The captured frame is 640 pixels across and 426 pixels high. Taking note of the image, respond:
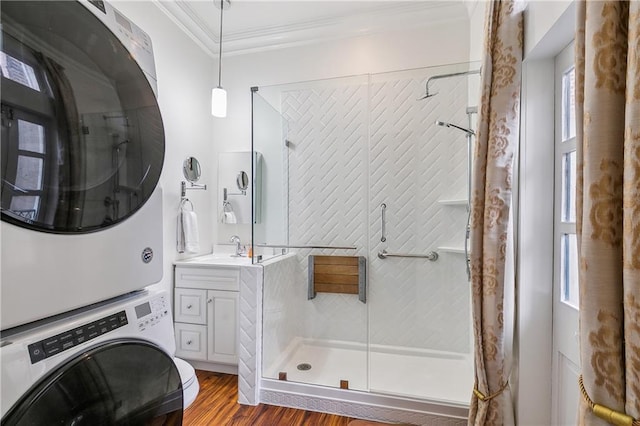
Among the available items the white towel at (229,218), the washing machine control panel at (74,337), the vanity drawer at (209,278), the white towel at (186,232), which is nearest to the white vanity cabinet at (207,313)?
the vanity drawer at (209,278)

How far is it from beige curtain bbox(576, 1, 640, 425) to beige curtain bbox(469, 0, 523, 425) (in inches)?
24.3

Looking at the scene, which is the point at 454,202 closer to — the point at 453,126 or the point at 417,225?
the point at 417,225

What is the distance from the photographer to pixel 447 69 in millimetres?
2102

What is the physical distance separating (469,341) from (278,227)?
5.49 ft

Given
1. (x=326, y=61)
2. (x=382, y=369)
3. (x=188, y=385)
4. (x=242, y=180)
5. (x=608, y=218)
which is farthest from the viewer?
(x=242, y=180)

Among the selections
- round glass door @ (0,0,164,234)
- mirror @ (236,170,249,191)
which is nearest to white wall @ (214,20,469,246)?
mirror @ (236,170,249,191)

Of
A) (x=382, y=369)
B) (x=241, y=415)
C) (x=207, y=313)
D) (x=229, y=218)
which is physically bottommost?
(x=241, y=415)

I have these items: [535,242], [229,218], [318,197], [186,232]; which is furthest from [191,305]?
[535,242]

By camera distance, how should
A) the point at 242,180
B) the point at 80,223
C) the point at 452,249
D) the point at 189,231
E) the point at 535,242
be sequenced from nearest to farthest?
1. the point at 80,223
2. the point at 535,242
3. the point at 452,249
4. the point at 189,231
5. the point at 242,180

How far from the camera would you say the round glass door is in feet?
1.95

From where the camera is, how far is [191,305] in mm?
2316

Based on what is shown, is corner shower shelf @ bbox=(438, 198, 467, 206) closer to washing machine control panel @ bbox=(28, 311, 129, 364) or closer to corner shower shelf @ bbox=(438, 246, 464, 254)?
corner shower shelf @ bbox=(438, 246, 464, 254)

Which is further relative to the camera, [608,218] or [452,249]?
[452,249]

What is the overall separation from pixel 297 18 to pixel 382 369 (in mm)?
2947
